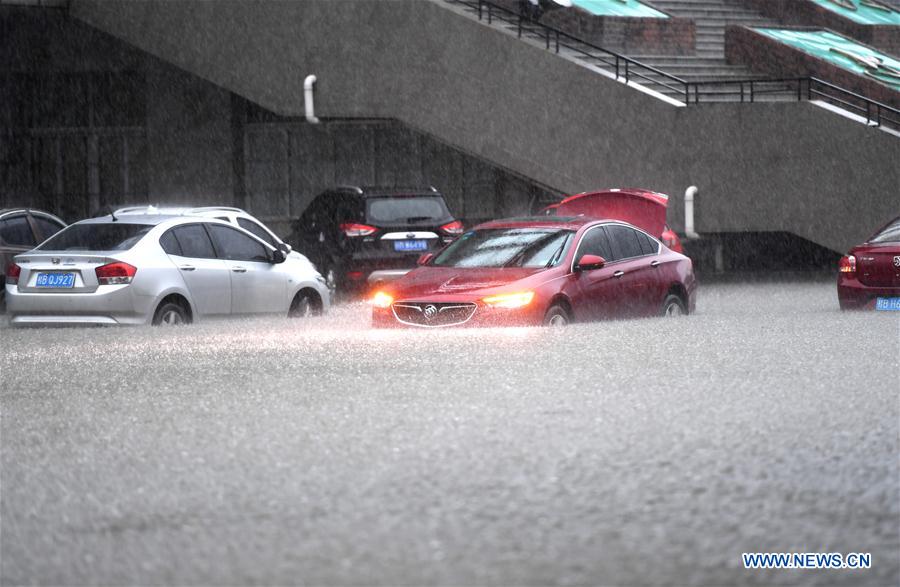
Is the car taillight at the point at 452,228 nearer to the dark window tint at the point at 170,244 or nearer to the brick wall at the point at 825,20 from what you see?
the dark window tint at the point at 170,244

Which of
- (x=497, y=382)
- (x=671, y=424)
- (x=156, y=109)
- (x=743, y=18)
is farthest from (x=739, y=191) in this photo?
(x=671, y=424)

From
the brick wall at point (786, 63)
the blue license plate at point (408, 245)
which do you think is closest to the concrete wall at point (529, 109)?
the brick wall at point (786, 63)

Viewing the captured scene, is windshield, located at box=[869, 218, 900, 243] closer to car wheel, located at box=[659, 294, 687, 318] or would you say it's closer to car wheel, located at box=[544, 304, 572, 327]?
car wheel, located at box=[659, 294, 687, 318]

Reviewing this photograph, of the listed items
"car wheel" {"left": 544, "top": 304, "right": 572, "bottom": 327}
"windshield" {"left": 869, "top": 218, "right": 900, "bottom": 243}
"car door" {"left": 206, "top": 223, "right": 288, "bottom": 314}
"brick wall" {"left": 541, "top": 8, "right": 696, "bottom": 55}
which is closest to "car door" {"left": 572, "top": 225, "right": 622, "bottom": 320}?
"car wheel" {"left": 544, "top": 304, "right": 572, "bottom": 327}

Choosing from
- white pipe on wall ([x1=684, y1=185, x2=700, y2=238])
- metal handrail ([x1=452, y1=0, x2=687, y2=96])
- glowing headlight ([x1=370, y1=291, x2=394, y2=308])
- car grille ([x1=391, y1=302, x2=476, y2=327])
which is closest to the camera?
car grille ([x1=391, y1=302, x2=476, y2=327])

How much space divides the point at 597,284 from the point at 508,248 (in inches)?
40.8

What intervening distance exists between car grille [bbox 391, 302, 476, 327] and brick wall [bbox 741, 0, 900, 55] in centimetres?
2292

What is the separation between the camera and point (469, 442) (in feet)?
28.1

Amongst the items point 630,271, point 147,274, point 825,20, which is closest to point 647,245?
point 630,271

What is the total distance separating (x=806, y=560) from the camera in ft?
19.2

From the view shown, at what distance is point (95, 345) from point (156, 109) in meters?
19.4

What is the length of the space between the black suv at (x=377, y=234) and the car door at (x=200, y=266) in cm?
531

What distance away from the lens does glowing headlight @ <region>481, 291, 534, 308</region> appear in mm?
14633

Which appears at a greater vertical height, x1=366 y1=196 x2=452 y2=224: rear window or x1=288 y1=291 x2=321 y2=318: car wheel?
x1=366 y1=196 x2=452 y2=224: rear window
